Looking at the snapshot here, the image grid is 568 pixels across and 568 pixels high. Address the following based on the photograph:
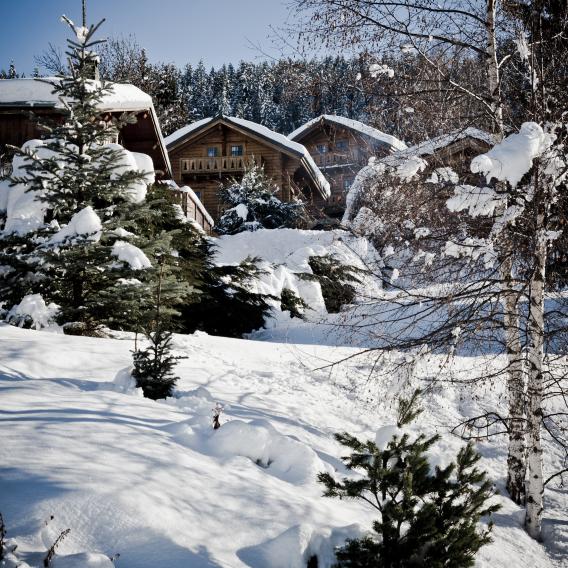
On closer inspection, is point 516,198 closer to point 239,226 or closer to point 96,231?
point 96,231

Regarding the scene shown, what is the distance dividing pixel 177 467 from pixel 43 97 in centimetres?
1556

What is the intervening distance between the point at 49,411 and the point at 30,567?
229 centimetres

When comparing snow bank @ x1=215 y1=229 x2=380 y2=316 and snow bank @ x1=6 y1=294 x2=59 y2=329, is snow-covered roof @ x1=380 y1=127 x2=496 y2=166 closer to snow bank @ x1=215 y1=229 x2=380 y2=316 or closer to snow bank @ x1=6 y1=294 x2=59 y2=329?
snow bank @ x1=6 y1=294 x2=59 y2=329

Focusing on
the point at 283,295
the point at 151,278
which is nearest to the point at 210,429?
the point at 151,278

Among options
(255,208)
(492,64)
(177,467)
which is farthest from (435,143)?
(255,208)

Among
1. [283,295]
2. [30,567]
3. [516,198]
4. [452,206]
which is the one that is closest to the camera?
[30,567]

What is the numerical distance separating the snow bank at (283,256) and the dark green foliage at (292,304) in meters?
0.22

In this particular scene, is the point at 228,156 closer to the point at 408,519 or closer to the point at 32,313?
→ the point at 32,313

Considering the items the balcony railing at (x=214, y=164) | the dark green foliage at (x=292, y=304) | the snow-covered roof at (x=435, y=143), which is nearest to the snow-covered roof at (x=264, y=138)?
the balcony railing at (x=214, y=164)

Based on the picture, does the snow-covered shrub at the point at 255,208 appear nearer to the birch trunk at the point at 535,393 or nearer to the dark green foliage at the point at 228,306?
the dark green foliage at the point at 228,306

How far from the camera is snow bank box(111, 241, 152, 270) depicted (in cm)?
769

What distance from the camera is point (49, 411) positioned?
13.5 ft

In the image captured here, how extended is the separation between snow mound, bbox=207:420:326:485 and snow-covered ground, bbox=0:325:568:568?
0.01 meters

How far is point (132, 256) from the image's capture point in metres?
7.74
